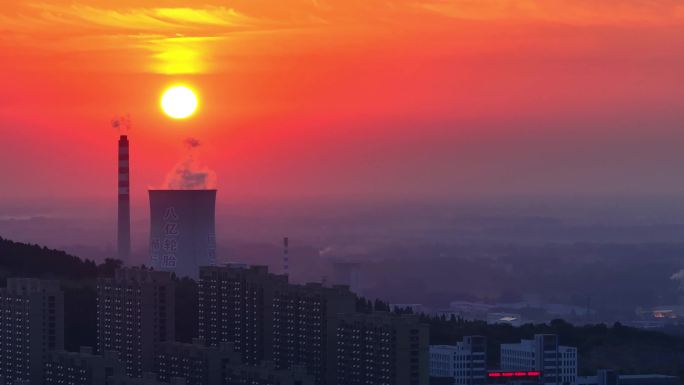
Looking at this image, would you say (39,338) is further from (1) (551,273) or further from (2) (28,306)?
(1) (551,273)

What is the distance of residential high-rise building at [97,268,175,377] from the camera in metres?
34.1

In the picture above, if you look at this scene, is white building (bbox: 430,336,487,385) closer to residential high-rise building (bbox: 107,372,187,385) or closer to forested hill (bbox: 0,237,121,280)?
residential high-rise building (bbox: 107,372,187,385)

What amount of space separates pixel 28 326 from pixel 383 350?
7098mm

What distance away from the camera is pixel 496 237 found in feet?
284

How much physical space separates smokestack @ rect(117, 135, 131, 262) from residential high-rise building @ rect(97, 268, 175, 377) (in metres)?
12.7

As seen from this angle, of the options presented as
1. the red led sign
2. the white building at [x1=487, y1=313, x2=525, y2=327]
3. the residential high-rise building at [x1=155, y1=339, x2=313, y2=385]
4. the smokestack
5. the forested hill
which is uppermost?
the smokestack

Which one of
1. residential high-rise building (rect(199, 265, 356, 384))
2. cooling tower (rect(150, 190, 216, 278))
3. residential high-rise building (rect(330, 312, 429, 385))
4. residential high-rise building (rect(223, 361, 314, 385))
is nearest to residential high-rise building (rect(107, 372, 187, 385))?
residential high-rise building (rect(223, 361, 314, 385))

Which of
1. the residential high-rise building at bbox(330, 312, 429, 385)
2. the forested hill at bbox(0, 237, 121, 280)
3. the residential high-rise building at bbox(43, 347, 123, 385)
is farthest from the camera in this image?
the forested hill at bbox(0, 237, 121, 280)

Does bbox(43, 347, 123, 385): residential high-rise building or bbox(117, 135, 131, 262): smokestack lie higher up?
bbox(117, 135, 131, 262): smokestack

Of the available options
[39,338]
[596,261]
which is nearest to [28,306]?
[39,338]

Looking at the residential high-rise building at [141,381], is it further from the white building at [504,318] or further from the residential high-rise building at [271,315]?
the white building at [504,318]

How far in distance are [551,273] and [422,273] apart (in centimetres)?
749

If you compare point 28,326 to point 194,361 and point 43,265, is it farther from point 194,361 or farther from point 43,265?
point 43,265

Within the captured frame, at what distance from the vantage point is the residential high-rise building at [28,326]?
109 feet
